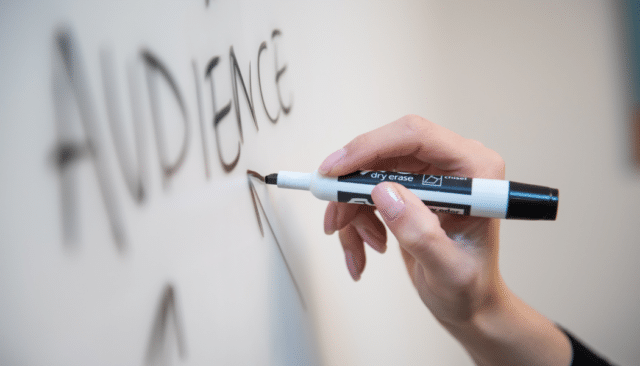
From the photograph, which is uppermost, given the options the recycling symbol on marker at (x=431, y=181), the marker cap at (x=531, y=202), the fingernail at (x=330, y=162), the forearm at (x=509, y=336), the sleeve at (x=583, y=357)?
the fingernail at (x=330, y=162)

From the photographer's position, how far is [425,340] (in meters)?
0.63

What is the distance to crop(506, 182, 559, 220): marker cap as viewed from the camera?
0.81 ft

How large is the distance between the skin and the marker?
0.5 inches

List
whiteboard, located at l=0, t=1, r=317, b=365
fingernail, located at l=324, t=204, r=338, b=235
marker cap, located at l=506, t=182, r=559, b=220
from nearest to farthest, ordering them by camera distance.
→ 1. whiteboard, located at l=0, t=1, r=317, b=365
2. marker cap, located at l=506, t=182, r=559, b=220
3. fingernail, located at l=324, t=204, r=338, b=235

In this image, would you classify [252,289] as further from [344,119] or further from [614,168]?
[614,168]

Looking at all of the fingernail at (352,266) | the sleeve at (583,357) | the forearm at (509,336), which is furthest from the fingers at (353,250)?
the sleeve at (583,357)

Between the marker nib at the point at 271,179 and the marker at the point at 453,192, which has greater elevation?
the marker nib at the point at 271,179

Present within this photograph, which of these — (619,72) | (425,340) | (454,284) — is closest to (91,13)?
(454,284)

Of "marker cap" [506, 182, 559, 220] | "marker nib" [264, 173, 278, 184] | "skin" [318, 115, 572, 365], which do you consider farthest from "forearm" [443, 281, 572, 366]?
"marker nib" [264, 173, 278, 184]

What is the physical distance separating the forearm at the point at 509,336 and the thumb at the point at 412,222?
113 mm

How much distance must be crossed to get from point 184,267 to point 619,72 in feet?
3.66

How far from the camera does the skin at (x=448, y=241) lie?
0.26 meters

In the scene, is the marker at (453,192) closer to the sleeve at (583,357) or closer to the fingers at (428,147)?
the fingers at (428,147)

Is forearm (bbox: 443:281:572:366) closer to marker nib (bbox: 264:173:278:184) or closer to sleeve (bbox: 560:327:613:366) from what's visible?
sleeve (bbox: 560:327:613:366)
